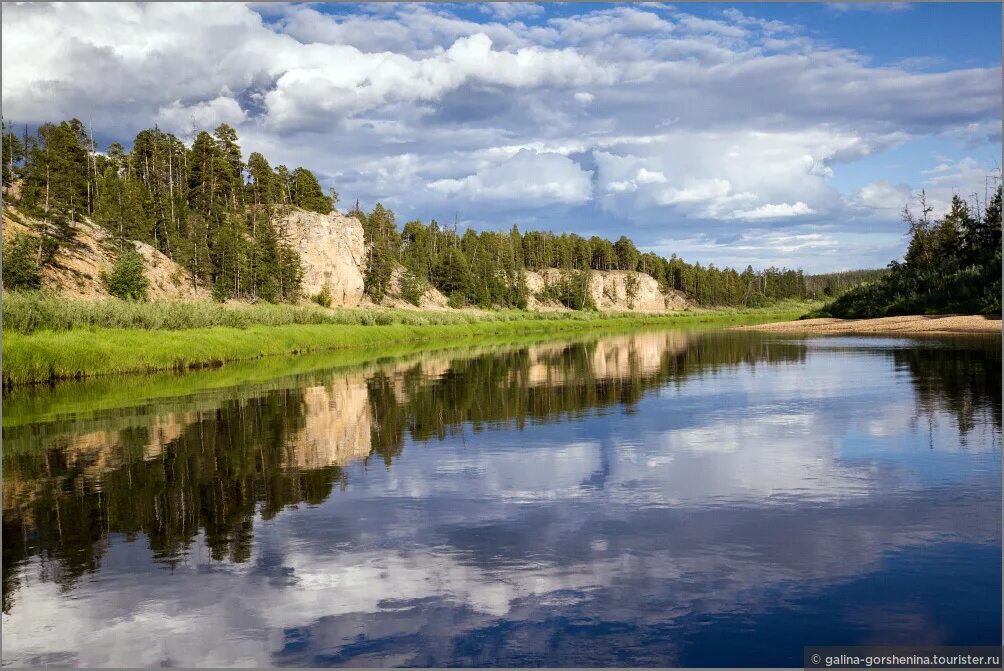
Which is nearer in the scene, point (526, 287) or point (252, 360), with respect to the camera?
point (252, 360)

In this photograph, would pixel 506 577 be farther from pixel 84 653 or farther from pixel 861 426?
pixel 861 426

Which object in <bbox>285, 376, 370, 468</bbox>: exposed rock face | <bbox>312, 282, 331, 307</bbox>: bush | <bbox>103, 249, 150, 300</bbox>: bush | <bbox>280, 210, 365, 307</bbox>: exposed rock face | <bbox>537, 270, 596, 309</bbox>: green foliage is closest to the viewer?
<bbox>285, 376, 370, 468</bbox>: exposed rock face

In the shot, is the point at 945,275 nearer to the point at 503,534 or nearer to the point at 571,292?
the point at 503,534

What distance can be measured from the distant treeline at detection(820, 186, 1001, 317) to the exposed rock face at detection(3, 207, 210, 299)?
A: 76.2 m

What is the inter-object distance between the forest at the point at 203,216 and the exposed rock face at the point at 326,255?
278cm

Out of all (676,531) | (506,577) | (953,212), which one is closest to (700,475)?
(676,531)

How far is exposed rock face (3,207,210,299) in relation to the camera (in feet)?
209

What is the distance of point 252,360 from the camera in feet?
157

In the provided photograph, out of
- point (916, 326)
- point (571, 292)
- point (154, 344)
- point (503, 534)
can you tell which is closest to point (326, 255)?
point (154, 344)

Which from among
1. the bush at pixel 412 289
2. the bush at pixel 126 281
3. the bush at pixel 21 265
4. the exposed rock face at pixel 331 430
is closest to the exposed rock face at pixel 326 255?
the bush at pixel 412 289

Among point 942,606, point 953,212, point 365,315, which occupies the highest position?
point 953,212

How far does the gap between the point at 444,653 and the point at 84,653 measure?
11.4ft

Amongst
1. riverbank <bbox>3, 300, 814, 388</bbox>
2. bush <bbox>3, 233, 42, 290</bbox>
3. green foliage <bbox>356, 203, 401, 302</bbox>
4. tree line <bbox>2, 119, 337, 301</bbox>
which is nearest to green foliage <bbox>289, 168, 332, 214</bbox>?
tree line <bbox>2, 119, 337, 301</bbox>

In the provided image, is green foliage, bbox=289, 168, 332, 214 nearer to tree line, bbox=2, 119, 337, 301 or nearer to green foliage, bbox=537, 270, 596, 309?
tree line, bbox=2, 119, 337, 301
